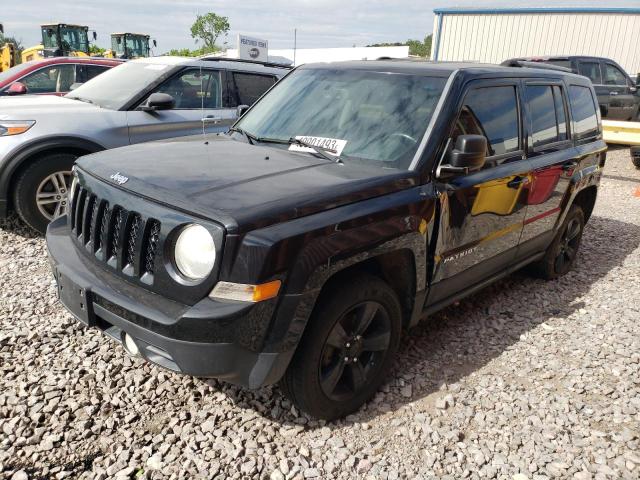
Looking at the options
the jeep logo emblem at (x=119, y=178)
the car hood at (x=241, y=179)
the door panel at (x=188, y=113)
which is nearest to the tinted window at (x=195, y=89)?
the door panel at (x=188, y=113)

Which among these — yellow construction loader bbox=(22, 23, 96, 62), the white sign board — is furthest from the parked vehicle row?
yellow construction loader bbox=(22, 23, 96, 62)

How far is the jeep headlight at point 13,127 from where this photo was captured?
192 inches

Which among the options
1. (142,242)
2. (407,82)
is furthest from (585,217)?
(142,242)

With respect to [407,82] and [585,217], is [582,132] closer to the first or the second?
[585,217]

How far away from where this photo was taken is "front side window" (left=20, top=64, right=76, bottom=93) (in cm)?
867

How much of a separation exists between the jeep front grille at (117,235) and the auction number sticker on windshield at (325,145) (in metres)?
1.14

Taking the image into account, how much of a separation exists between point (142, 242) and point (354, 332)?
1.15 metres

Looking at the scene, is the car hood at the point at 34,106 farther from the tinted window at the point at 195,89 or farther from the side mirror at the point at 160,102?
the tinted window at the point at 195,89

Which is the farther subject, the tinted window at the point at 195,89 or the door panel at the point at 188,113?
the tinted window at the point at 195,89

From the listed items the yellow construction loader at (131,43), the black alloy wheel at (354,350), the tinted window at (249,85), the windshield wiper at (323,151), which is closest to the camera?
the black alloy wheel at (354,350)

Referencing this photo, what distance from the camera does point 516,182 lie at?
3.64 m

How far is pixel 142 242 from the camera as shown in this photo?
2332 millimetres

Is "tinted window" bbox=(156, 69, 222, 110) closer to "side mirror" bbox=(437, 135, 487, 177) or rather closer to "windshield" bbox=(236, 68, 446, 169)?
"windshield" bbox=(236, 68, 446, 169)

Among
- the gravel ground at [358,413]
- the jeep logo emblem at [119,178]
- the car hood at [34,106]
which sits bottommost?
the gravel ground at [358,413]
